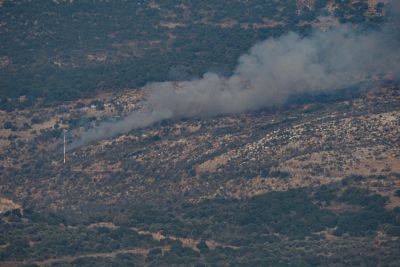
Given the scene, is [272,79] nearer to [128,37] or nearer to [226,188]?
[226,188]

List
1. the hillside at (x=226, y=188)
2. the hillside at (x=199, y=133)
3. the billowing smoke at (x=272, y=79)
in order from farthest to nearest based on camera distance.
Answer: the billowing smoke at (x=272, y=79), the hillside at (x=199, y=133), the hillside at (x=226, y=188)

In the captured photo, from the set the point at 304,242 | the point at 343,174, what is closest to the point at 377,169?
the point at 343,174

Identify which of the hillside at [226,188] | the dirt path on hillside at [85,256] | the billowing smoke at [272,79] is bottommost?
the dirt path on hillside at [85,256]

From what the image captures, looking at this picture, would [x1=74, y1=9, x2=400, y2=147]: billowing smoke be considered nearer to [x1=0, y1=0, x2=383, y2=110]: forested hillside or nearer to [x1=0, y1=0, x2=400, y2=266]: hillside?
[x1=0, y1=0, x2=400, y2=266]: hillside

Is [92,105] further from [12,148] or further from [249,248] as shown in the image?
[249,248]

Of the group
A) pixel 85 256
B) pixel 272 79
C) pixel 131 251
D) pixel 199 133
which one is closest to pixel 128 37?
pixel 272 79

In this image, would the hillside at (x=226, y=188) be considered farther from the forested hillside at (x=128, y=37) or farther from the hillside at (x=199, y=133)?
the forested hillside at (x=128, y=37)

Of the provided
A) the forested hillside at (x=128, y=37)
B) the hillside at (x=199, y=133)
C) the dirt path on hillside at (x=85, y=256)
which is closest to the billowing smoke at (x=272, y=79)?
the hillside at (x=199, y=133)

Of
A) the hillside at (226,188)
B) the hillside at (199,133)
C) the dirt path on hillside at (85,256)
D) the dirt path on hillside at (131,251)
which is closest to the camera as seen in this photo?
the dirt path on hillside at (85,256)

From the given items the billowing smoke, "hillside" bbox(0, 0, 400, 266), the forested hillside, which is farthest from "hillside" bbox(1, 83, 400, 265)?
the forested hillside
